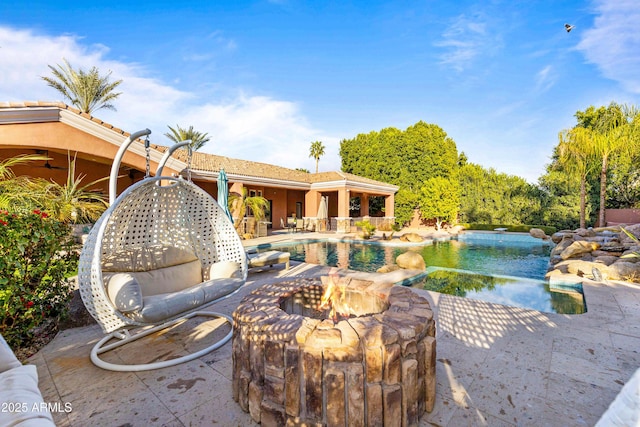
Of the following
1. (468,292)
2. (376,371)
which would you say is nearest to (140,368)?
(376,371)

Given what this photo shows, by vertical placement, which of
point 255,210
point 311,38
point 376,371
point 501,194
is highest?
point 311,38

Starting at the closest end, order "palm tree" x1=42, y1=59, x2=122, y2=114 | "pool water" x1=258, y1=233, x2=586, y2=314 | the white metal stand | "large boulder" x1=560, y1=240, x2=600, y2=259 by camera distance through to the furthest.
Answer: the white metal stand < "pool water" x1=258, y1=233, x2=586, y2=314 < "large boulder" x1=560, y1=240, x2=600, y2=259 < "palm tree" x1=42, y1=59, x2=122, y2=114

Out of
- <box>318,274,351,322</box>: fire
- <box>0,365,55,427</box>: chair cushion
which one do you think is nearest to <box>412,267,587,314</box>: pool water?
<box>318,274,351,322</box>: fire

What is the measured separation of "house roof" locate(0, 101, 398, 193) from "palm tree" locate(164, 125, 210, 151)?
9.09 metres

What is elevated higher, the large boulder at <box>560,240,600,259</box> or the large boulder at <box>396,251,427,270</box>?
the large boulder at <box>560,240,600,259</box>

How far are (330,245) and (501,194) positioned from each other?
15857mm

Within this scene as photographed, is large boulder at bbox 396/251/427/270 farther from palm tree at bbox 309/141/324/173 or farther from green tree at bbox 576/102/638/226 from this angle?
palm tree at bbox 309/141/324/173

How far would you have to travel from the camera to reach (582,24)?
796 cm

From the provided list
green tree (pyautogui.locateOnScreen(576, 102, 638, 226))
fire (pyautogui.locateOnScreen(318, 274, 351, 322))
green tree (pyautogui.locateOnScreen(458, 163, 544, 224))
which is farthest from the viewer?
green tree (pyautogui.locateOnScreen(458, 163, 544, 224))

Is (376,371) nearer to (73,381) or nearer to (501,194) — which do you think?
(73,381)

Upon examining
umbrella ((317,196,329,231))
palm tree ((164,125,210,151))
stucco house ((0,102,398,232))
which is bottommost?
umbrella ((317,196,329,231))

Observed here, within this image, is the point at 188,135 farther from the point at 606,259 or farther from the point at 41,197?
the point at 606,259

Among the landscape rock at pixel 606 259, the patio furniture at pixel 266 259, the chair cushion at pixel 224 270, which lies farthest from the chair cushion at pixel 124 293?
the landscape rock at pixel 606 259

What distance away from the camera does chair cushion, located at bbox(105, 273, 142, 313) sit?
9.01ft
